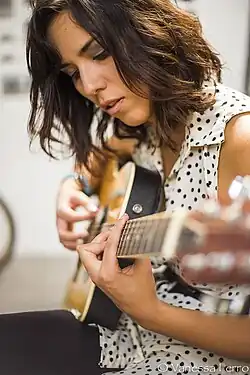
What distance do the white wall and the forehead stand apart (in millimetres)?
769

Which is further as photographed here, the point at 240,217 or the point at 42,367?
the point at 42,367

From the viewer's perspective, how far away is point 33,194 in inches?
Answer: 73.6

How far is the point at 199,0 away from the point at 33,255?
0.78 metres

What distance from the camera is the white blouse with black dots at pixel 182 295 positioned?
0.97 meters

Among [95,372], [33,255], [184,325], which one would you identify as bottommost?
[33,255]

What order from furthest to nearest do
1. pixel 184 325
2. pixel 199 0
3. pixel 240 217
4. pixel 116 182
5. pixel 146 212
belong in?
pixel 199 0 < pixel 116 182 < pixel 146 212 < pixel 184 325 < pixel 240 217

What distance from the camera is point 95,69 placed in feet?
3.35

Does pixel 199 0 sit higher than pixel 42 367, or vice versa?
pixel 199 0

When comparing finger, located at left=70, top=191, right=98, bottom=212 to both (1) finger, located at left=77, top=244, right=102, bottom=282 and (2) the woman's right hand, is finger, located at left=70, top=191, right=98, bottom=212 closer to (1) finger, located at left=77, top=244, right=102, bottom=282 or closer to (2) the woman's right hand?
(2) the woman's right hand

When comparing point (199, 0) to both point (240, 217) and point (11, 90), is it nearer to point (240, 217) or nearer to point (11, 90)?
point (11, 90)

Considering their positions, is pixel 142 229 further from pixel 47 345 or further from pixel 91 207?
pixel 91 207

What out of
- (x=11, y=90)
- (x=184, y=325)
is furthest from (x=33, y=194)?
(x=184, y=325)

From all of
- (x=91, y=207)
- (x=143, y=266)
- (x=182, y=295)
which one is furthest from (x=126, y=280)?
(x=91, y=207)

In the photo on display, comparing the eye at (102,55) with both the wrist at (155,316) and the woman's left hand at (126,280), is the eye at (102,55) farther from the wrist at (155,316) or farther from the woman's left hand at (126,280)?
the wrist at (155,316)
